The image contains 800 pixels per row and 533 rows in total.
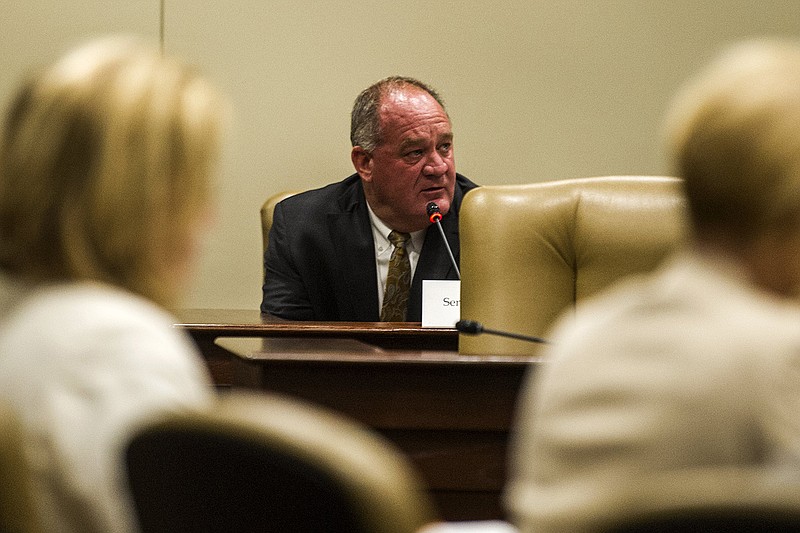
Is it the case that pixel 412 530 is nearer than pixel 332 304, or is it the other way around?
pixel 412 530

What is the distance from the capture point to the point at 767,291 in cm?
106

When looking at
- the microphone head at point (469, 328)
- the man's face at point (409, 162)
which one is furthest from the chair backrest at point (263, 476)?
the man's face at point (409, 162)

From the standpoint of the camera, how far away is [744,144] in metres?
0.98

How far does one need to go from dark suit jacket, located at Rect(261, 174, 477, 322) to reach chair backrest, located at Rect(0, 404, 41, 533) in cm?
276

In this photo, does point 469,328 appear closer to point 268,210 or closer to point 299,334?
point 299,334

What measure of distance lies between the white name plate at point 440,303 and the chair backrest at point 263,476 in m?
2.12

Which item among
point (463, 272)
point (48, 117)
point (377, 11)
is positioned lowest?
point (463, 272)

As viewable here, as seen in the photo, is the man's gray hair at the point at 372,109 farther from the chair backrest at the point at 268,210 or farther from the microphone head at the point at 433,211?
the microphone head at the point at 433,211

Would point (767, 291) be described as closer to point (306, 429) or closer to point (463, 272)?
point (306, 429)

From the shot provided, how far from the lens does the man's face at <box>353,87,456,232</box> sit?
393 centimetres

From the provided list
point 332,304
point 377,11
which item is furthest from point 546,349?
point 377,11

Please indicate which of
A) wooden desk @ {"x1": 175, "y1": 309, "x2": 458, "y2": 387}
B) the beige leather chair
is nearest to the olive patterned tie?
wooden desk @ {"x1": 175, "y1": 309, "x2": 458, "y2": 387}

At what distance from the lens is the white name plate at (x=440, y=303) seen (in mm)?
3174

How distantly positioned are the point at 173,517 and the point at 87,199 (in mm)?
333
